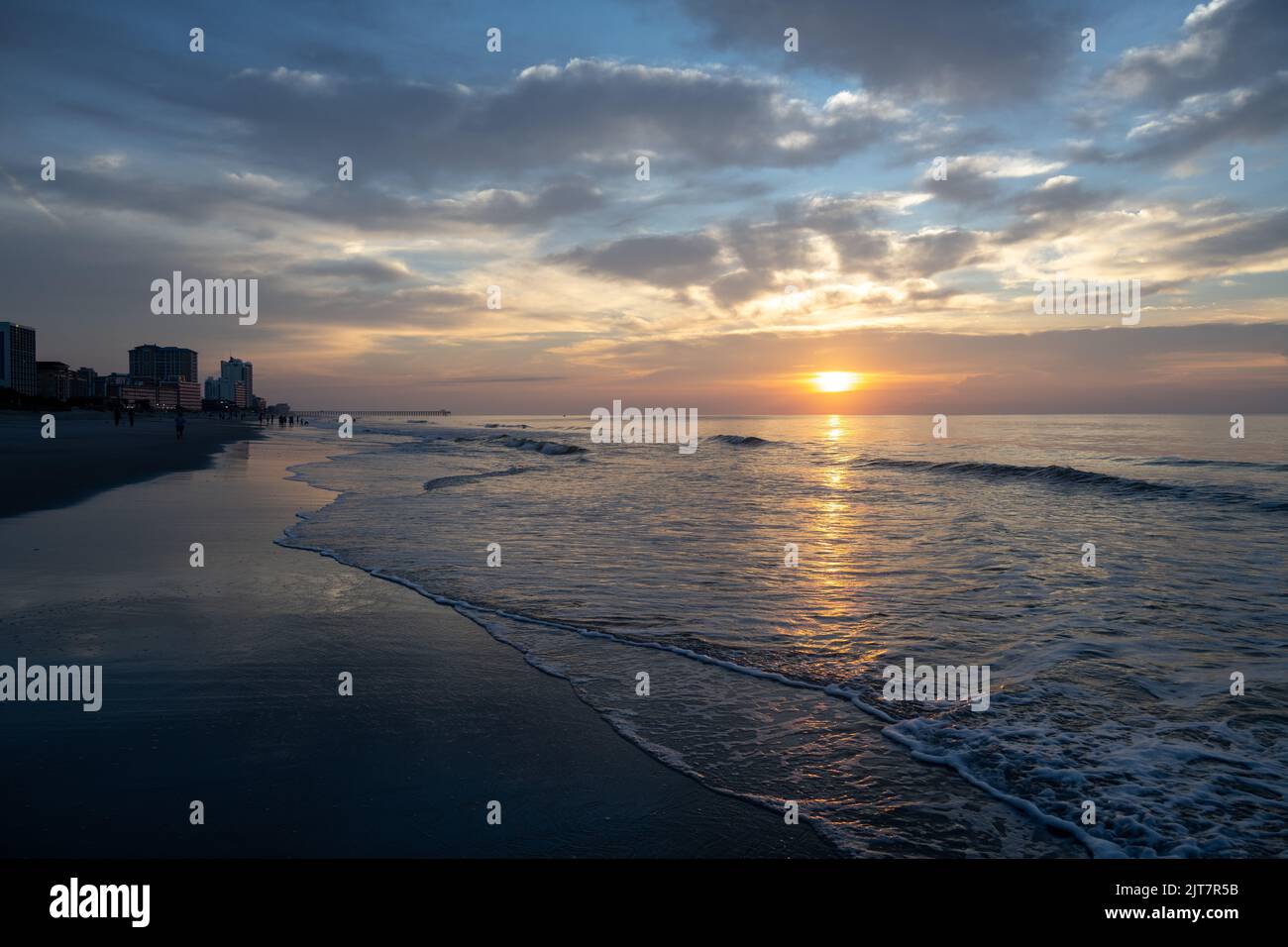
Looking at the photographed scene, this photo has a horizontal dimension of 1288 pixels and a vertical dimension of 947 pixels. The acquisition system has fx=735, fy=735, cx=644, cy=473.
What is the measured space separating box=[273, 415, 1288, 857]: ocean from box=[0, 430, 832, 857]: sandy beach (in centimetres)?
59

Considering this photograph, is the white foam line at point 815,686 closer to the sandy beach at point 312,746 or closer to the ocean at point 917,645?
the ocean at point 917,645

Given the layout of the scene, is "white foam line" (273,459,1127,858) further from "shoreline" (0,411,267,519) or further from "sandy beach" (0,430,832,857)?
"shoreline" (0,411,267,519)

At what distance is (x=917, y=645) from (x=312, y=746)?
6360 millimetres

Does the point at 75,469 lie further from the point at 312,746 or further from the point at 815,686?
the point at 815,686

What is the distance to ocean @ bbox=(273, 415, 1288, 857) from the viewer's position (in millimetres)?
4922

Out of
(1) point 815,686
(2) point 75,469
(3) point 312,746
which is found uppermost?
(2) point 75,469

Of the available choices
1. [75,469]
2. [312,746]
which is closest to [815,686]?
[312,746]

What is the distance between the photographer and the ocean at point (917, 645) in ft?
16.1

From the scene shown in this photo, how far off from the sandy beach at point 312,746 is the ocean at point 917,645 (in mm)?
592

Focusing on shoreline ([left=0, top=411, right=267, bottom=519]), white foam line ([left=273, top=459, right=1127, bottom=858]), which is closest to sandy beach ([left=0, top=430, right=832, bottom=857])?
white foam line ([left=273, top=459, right=1127, bottom=858])

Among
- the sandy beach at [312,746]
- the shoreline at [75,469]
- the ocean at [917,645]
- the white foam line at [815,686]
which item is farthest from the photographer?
the shoreline at [75,469]

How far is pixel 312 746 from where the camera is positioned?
17.7ft

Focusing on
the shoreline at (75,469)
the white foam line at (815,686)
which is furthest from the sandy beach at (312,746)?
the shoreline at (75,469)
